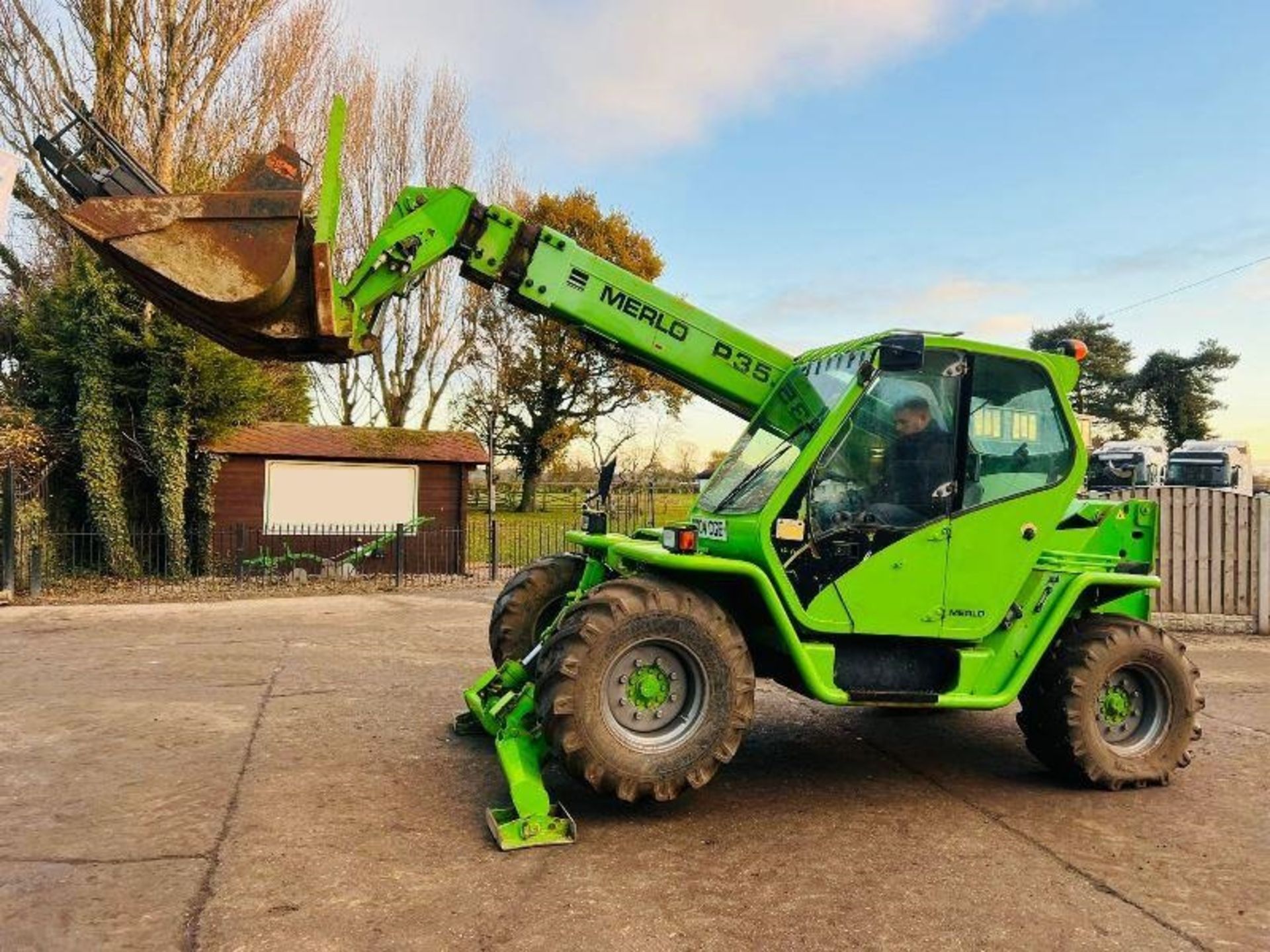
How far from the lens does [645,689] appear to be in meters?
4.72

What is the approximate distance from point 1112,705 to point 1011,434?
5.52ft

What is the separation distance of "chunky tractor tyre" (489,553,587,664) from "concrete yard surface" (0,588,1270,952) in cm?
70

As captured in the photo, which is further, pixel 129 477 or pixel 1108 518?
pixel 129 477

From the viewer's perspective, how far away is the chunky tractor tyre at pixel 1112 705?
5.23 m

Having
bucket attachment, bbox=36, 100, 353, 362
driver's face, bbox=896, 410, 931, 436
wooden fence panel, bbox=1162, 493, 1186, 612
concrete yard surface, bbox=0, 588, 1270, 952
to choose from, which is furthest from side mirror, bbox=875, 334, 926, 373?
wooden fence panel, bbox=1162, 493, 1186, 612

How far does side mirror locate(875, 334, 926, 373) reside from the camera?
16.5 feet

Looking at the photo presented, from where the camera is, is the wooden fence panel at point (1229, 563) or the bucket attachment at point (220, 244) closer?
the bucket attachment at point (220, 244)

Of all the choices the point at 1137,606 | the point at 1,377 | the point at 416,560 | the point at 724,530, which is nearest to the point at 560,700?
the point at 724,530

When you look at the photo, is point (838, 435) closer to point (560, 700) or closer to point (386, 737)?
point (560, 700)

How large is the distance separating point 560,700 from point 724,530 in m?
1.49

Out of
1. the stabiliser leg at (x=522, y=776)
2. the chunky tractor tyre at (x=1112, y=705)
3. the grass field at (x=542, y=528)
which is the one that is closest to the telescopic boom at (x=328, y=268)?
the stabiliser leg at (x=522, y=776)

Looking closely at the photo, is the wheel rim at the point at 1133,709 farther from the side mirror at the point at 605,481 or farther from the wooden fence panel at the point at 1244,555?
the wooden fence panel at the point at 1244,555

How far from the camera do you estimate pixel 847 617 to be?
5.06 meters

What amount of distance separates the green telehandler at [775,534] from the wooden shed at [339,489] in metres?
12.6
